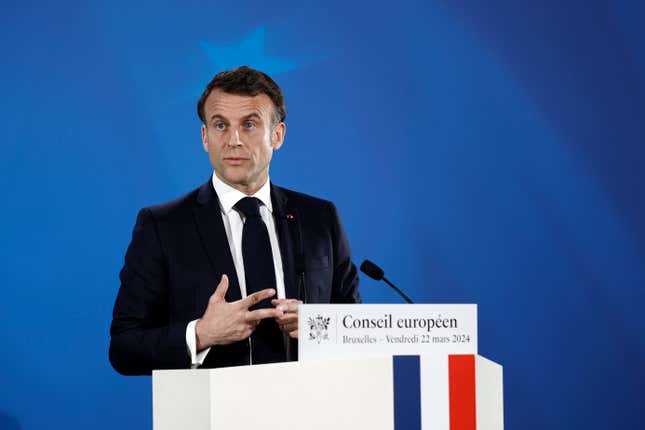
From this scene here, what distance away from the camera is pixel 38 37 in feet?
11.9

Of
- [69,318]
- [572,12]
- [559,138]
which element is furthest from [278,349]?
[572,12]

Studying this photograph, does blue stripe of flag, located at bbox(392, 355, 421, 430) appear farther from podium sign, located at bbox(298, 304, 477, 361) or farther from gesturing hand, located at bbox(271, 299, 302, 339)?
podium sign, located at bbox(298, 304, 477, 361)

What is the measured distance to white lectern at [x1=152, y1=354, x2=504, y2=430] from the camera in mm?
1561

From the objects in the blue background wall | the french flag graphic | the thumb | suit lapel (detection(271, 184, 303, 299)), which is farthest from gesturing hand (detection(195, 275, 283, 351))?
the blue background wall

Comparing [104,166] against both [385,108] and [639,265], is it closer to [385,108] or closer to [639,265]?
[385,108]

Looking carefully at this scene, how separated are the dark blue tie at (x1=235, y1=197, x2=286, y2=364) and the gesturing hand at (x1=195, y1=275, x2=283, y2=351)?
0.25 metres

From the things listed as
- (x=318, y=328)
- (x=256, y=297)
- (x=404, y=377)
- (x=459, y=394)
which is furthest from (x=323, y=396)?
(x=404, y=377)

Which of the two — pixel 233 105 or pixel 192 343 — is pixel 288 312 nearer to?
pixel 192 343

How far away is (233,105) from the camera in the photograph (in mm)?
2611

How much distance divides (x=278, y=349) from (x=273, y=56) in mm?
1886

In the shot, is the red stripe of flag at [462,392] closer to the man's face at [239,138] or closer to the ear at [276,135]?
the man's face at [239,138]

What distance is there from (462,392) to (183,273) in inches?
40.0

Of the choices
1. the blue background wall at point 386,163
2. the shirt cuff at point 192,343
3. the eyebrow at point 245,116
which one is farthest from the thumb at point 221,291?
the blue background wall at point 386,163

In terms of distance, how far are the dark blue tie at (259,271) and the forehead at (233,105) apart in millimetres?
297
